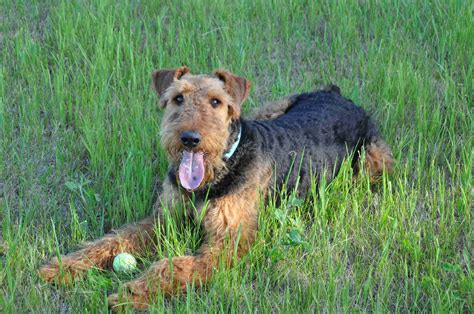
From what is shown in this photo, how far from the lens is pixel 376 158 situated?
5.02 meters

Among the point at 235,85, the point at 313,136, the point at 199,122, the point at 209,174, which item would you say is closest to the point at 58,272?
the point at 209,174

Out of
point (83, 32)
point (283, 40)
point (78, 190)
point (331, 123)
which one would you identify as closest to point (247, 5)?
point (283, 40)

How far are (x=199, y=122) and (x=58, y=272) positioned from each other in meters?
1.30

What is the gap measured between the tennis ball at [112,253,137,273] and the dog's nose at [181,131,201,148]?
861 millimetres

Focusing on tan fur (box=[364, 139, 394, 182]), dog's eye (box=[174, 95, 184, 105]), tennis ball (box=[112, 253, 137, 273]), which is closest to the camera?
tennis ball (box=[112, 253, 137, 273])

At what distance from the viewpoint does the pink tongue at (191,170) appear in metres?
3.87

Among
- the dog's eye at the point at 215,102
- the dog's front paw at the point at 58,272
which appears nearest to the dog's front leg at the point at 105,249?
the dog's front paw at the point at 58,272

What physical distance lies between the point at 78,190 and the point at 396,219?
7.93ft

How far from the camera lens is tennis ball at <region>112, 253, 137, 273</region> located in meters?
3.92

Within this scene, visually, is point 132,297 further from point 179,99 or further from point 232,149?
point 179,99

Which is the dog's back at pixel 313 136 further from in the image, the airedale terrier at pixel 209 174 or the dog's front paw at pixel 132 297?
the dog's front paw at pixel 132 297

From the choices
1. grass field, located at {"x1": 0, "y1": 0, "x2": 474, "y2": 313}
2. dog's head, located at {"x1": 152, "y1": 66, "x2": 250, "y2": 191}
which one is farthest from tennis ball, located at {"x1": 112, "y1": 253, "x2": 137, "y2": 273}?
dog's head, located at {"x1": 152, "y1": 66, "x2": 250, "y2": 191}

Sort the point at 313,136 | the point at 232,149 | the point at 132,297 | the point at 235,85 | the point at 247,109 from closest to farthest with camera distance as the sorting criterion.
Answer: the point at 132,297, the point at 232,149, the point at 235,85, the point at 313,136, the point at 247,109

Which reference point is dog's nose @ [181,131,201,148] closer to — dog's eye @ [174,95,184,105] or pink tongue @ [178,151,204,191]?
pink tongue @ [178,151,204,191]
